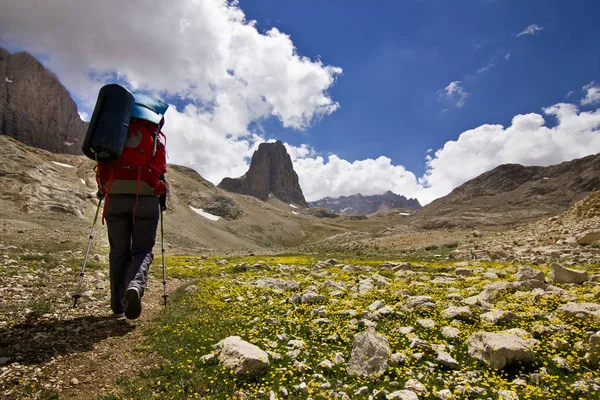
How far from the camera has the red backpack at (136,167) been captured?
7.58 meters

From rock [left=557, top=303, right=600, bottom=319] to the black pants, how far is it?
11.1 metres

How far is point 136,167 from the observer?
7695mm

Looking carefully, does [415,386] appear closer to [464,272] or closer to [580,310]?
[580,310]

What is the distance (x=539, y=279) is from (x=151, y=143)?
15.6 m

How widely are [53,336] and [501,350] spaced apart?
925 centimetres

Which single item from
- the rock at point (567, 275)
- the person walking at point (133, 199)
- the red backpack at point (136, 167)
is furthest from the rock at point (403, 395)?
the rock at point (567, 275)

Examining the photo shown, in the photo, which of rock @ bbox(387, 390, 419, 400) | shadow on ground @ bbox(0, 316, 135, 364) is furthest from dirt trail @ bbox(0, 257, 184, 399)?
rock @ bbox(387, 390, 419, 400)

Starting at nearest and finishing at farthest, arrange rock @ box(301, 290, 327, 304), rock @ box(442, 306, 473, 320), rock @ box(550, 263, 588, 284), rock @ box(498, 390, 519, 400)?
rock @ box(498, 390, 519, 400) → rock @ box(442, 306, 473, 320) → rock @ box(301, 290, 327, 304) → rock @ box(550, 263, 588, 284)

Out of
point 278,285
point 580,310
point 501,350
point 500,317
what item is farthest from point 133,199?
point 580,310

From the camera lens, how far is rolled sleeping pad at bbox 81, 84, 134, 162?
7000mm

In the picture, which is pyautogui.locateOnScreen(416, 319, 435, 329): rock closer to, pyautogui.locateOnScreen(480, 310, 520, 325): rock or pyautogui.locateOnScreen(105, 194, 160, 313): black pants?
pyautogui.locateOnScreen(480, 310, 520, 325): rock

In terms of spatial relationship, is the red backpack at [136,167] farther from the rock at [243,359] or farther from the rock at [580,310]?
the rock at [580,310]

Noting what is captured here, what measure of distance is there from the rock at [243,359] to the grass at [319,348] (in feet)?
0.44

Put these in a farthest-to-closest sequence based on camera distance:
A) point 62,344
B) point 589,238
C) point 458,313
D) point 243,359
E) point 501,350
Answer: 1. point 589,238
2. point 458,313
3. point 62,344
4. point 501,350
5. point 243,359
